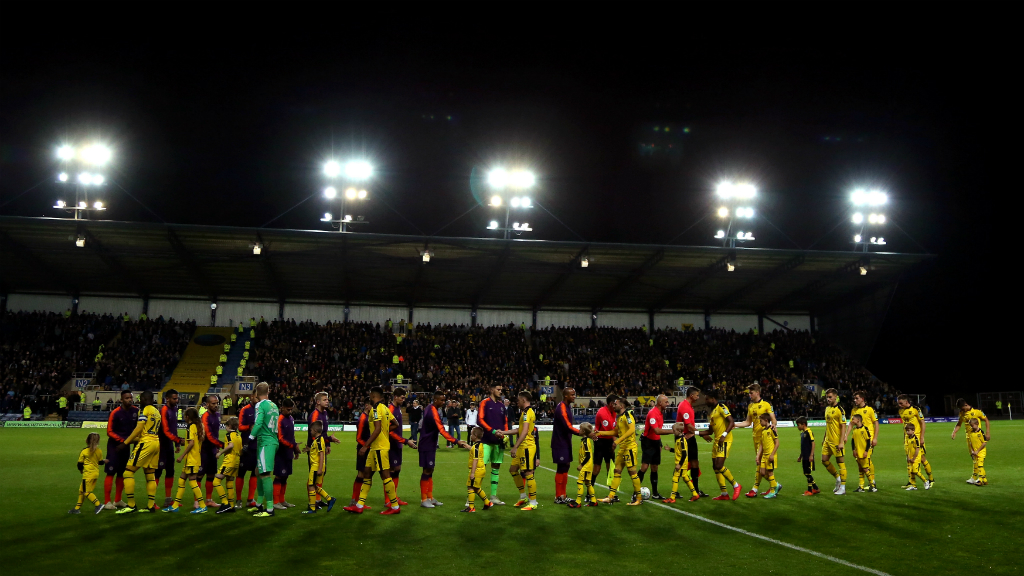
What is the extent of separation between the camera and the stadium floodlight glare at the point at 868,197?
37.2m

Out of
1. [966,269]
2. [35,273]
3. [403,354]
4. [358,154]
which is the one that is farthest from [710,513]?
[35,273]

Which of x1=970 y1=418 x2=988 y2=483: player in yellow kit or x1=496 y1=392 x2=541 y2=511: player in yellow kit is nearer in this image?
x1=496 y1=392 x2=541 y2=511: player in yellow kit

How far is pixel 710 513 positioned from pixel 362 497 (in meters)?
5.66

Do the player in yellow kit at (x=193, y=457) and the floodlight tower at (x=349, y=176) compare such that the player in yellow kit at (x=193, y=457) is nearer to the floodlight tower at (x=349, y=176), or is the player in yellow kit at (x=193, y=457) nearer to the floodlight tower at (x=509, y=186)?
the floodlight tower at (x=349, y=176)

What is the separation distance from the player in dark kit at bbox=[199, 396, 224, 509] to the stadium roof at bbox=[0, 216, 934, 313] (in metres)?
→ 24.3

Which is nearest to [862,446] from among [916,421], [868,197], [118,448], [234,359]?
[916,421]

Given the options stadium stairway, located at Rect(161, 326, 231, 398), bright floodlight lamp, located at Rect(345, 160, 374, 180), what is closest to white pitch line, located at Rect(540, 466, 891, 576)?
bright floodlight lamp, located at Rect(345, 160, 374, 180)

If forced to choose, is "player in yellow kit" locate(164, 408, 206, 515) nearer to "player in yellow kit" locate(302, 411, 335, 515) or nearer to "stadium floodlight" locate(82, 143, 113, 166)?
"player in yellow kit" locate(302, 411, 335, 515)

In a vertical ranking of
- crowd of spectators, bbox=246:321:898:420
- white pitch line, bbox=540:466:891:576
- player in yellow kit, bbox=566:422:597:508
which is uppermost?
crowd of spectators, bbox=246:321:898:420

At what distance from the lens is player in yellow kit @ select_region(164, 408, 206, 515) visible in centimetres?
1089

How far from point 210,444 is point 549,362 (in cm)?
3548

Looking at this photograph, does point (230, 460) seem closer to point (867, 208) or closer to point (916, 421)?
point (916, 421)

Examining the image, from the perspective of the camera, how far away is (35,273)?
41.7 meters

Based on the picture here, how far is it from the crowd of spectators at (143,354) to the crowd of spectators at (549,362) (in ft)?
17.0
